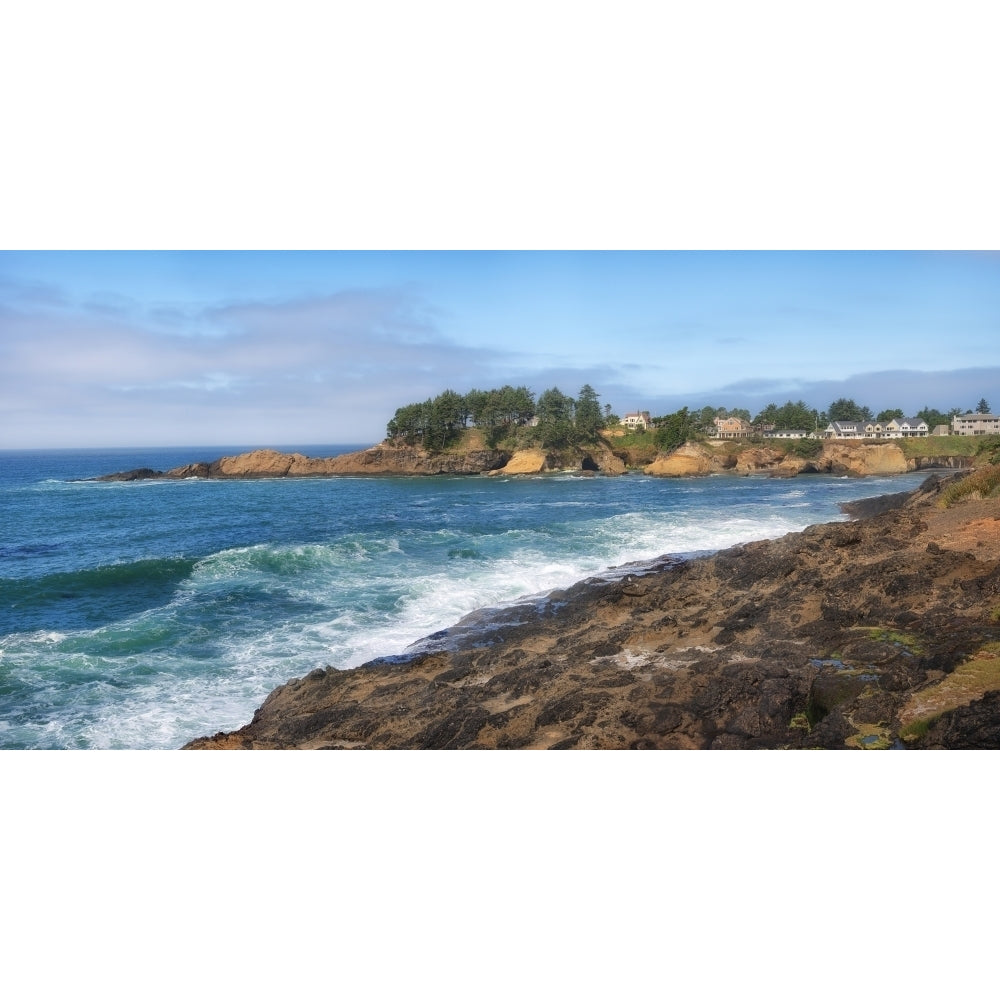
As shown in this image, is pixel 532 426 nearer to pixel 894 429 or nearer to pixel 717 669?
pixel 894 429

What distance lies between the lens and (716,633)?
30.8ft

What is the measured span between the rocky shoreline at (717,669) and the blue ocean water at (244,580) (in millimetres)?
1479

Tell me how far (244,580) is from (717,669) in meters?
12.4

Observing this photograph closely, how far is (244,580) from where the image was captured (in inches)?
627

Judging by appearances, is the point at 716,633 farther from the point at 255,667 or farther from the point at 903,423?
the point at 903,423

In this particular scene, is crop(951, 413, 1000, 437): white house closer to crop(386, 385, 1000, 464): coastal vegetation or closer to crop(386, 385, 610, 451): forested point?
crop(386, 385, 1000, 464): coastal vegetation

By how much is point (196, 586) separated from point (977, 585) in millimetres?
15841

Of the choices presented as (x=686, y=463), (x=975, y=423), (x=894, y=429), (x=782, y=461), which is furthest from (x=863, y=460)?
(x=975, y=423)

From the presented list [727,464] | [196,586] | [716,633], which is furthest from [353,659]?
[727,464]

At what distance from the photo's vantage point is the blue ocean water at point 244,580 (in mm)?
9094

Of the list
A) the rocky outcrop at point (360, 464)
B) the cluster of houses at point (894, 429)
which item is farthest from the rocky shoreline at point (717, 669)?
the cluster of houses at point (894, 429)

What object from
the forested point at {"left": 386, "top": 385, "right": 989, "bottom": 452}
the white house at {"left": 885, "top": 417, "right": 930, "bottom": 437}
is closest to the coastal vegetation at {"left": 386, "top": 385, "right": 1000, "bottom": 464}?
the forested point at {"left": 386, "top": 385, "right": 989, "bottom": 452}

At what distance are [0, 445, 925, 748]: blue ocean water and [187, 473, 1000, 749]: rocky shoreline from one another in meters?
1.48

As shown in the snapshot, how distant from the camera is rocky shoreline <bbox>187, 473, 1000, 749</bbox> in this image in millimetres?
5840
